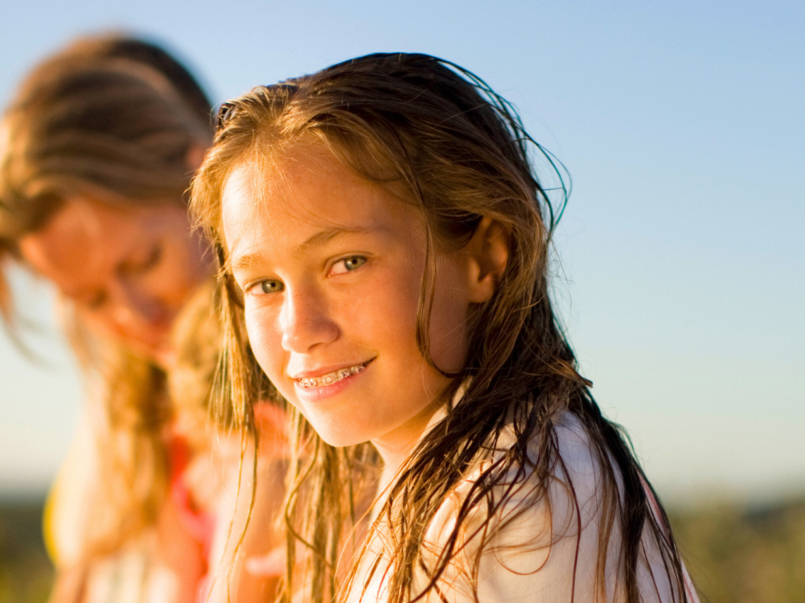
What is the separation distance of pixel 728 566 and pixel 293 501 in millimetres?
4712

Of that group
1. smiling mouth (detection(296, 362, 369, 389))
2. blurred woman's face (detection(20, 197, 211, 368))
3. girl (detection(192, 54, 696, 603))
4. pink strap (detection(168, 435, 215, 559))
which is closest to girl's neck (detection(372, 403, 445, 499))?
girl (detection(192, 54, 696, 603))

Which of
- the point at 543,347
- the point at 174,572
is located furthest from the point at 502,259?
the point at 174,572

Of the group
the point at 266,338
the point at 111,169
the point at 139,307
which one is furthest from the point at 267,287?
the point at 111,169

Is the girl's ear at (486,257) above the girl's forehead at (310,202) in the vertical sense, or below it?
below

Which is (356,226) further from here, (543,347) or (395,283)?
(543,347)

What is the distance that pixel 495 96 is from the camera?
1355 mm

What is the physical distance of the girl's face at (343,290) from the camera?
1.18 meters

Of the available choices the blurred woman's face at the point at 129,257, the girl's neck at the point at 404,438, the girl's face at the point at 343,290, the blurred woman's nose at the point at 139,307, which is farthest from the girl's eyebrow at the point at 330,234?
the blurred woman's nose at the point at 139,307

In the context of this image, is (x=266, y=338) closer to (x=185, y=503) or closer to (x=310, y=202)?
(x=310, y=202)

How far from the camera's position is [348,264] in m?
1.19

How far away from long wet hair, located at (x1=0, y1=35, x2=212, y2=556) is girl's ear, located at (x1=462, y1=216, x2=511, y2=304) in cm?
160

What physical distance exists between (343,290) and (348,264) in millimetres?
40

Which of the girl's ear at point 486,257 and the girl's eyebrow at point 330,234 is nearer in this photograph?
the girl's eyebrow at point 330,234

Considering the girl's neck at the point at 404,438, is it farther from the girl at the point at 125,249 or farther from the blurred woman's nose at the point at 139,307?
the blurred woman's nose at the point at 139,307
